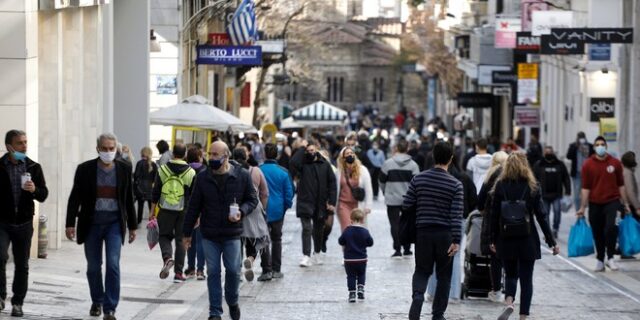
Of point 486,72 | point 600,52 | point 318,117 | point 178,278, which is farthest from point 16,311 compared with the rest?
point 318,117

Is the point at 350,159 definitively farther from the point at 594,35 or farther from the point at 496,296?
the point at 594,35

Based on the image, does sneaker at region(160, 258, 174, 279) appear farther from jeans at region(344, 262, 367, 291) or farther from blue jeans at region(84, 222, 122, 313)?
blue jeans at region(84, 222, 122, 313)

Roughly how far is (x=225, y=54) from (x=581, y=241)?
54.7 ft

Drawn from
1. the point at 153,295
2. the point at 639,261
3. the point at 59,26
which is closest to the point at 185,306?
the point at 153,295

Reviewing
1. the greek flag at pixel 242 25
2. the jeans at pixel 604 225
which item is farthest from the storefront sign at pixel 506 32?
the jeans at pixel 604 225

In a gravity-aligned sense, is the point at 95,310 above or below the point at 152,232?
below

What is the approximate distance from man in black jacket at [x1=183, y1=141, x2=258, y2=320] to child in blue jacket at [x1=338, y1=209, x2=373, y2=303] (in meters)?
3.42

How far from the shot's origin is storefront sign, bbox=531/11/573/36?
41594mm

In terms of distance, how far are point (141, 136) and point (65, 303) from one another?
1511 cm

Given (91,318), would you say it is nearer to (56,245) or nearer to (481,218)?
(481,218)

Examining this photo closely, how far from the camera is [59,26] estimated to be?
23781 mm

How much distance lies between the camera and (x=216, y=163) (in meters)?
15.0

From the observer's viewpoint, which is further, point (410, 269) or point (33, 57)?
point (410, 269)

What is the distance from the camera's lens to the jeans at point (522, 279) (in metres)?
15.8
